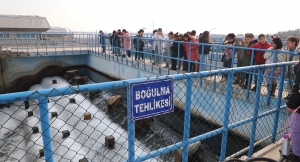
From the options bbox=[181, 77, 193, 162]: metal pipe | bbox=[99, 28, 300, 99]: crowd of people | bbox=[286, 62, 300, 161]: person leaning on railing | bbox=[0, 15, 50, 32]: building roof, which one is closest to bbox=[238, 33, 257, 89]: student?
bbox=[99, 28, 300, 99]: crowd of people

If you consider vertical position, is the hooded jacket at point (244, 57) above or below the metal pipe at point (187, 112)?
above

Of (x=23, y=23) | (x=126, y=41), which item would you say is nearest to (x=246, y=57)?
(x=126, y=41)

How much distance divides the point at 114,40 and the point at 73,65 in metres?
3.78

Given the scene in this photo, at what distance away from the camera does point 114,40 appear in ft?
36.8

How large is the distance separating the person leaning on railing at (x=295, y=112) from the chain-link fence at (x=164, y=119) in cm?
56

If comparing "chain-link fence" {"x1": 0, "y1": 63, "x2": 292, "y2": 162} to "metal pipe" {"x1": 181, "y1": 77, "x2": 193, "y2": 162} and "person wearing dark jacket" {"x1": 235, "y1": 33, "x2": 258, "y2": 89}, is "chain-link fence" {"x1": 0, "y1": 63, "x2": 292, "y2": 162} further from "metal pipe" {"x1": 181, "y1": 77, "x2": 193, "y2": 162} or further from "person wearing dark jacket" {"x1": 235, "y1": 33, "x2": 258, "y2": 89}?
"person wearing dark jacket" {"x1": 235, "y1": 33, "x2": 258, "y2": 89}

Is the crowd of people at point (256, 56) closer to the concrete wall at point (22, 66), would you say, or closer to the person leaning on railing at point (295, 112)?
the person leaning on railing at point (295, 112)

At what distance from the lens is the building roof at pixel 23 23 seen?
23000 mm

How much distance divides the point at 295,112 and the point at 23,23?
27081 mm

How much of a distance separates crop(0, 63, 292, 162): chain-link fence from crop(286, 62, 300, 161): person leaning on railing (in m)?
0.56

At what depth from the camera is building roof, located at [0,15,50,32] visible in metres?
23.0

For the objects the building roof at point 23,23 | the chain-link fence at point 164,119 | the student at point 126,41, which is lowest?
the chain-link fence at point 164,119

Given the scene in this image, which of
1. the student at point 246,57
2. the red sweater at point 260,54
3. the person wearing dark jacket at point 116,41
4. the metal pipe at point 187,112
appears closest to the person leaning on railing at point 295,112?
the metal pipe at point 187,112

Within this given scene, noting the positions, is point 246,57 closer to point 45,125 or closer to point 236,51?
point 236,51
